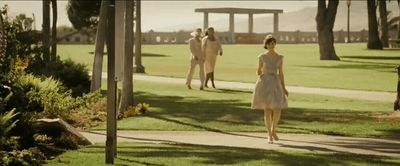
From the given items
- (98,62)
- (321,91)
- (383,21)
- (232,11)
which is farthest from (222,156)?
(232,11)

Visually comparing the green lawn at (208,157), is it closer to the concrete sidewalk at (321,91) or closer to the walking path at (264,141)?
the walking path at (264,141)

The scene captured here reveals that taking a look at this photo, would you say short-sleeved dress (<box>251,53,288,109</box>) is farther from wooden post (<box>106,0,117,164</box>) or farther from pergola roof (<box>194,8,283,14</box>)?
pergola roof (<box>194,8,283,14</box>)

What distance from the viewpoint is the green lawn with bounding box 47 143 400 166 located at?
1099 cm

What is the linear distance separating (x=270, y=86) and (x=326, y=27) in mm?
36865

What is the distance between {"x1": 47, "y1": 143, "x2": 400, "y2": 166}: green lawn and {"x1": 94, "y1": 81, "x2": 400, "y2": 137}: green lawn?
2.96m

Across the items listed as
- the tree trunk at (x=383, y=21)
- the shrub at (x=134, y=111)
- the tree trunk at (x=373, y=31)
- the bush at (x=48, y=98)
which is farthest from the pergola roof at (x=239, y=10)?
the bush at (x=48, y=98)

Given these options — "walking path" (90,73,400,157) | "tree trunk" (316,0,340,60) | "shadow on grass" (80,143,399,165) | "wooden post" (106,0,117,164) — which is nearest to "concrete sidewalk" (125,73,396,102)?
"walking path" (90,73,400,157)

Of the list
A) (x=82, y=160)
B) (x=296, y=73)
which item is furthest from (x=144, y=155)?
(x=296, y=73)

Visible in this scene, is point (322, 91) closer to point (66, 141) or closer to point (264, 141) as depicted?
point (264, 141)

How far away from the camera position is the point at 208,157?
1151cm

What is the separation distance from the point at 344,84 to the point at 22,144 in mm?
18695

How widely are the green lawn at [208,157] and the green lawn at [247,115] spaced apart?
9.71 feet

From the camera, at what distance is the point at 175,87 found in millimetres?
26734

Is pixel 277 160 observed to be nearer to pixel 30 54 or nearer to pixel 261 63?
pixel 261 63
